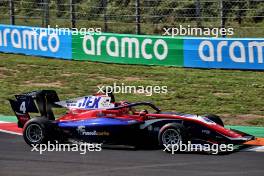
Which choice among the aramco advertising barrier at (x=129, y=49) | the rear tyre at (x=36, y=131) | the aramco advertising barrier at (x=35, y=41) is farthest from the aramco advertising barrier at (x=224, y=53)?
the rear tyre at (x=36, y=131)

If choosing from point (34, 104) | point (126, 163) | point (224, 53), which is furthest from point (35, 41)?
point (126, 163)

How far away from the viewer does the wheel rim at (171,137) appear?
9.21 meters

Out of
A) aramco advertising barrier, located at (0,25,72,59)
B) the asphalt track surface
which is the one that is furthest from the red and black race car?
aramco advertising barrier, located at (0,25,72,59)

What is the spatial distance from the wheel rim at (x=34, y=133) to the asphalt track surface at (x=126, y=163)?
1.13 feet

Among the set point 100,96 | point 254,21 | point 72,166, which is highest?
point 254,21

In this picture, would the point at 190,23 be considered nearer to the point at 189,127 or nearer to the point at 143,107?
the point at 143,107

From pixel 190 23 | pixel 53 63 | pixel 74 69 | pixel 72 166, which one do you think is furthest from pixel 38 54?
pixel 72 166

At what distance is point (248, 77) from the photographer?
16375 millimetres

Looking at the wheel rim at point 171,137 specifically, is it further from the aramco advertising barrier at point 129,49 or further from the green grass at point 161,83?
the aramco advertising barrier at point 129,49

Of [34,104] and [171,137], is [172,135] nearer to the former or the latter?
[171,137]

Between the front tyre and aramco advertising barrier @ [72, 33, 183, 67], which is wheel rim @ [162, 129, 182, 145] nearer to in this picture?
the front tyre

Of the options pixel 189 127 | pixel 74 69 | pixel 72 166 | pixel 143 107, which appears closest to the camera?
pixel 72 166

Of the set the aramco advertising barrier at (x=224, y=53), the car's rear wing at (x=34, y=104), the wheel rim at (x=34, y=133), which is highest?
the aramco advertising barrier at (x=224, y=53)

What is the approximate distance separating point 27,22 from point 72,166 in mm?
16316
